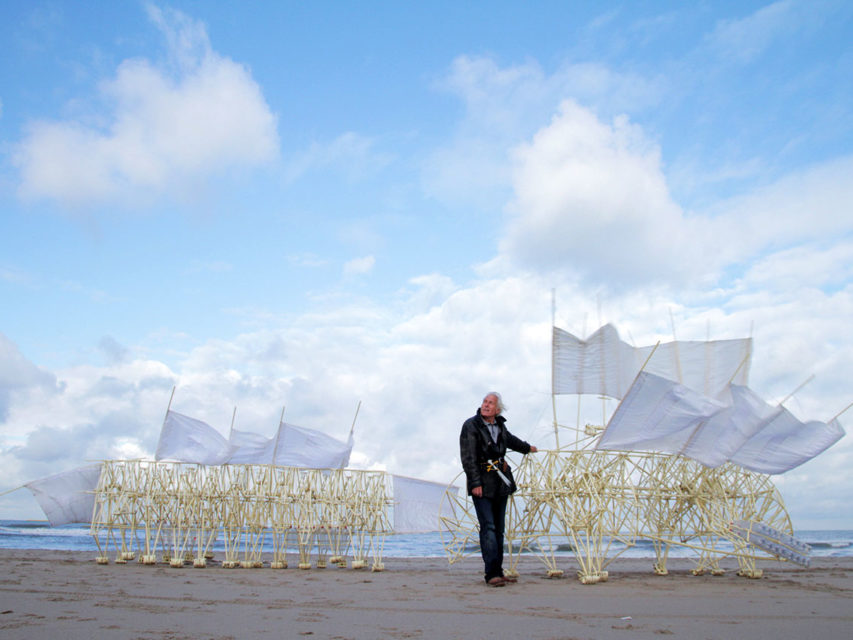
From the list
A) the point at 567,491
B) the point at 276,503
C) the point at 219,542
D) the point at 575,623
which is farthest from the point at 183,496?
the point at 219,542

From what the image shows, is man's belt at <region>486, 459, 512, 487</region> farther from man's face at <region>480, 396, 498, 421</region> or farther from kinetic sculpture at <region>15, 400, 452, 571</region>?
kinetic sculpture at <region>15, 400, 452, 571</region>

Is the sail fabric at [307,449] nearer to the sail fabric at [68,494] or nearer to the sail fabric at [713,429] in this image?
the sail fabric at [68,494]

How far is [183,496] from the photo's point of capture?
11.6 metres

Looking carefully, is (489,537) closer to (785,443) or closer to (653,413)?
(653,413)

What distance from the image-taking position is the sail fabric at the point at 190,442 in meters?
11.6

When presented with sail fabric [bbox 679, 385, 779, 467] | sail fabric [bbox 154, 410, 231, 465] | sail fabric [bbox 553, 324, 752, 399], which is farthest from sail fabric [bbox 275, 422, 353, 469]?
sail fabric [bbox 679, 385, 779, 467]

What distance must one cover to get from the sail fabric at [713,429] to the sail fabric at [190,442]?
23.4 ft

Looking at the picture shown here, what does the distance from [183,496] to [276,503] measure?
184cm

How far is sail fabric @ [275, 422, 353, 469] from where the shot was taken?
36.7ft

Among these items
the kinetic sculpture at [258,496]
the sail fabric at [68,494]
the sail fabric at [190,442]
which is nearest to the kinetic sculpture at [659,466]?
the kinetic sculpture at [258,496]

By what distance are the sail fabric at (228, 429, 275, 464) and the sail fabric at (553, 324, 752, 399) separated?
210 inches

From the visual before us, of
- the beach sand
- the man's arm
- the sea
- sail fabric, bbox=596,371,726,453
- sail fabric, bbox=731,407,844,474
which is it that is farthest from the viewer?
Result: the sea

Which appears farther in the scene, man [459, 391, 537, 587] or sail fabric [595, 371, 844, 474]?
sail fabric [595, 371, 844, 474]

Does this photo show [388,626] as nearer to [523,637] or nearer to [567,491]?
[523,637]
